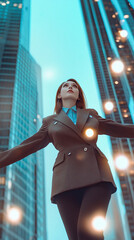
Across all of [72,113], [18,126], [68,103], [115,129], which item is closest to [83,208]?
[115,129]

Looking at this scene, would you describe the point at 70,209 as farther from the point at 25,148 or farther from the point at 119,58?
the point at 119,58

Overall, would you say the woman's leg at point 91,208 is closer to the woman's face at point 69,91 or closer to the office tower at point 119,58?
the woman's face at point 69,91

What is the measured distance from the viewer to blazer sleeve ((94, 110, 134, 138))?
1866mm

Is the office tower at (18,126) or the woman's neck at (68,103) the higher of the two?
the office tower at (18,126)

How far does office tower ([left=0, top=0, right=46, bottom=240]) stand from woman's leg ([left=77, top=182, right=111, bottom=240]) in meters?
33.3

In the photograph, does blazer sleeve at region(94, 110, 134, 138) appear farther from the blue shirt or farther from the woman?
the blue shirt

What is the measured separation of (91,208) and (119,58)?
856cm

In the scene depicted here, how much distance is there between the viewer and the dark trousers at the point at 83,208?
52.6 inches

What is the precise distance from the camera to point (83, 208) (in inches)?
54.4

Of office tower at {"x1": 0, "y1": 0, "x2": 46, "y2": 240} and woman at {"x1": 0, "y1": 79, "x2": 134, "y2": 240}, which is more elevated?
office tower at {"x1": 0, "y1": 0, "x2": 46, "y2": 240}

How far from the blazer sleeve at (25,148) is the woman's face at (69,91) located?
326mm

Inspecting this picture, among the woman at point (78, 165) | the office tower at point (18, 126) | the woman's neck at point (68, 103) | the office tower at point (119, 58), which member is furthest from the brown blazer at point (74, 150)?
the office tower at point (18, 126)

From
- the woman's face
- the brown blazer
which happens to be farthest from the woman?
the woman's face

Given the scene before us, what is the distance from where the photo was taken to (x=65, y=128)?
1788 millimetres
